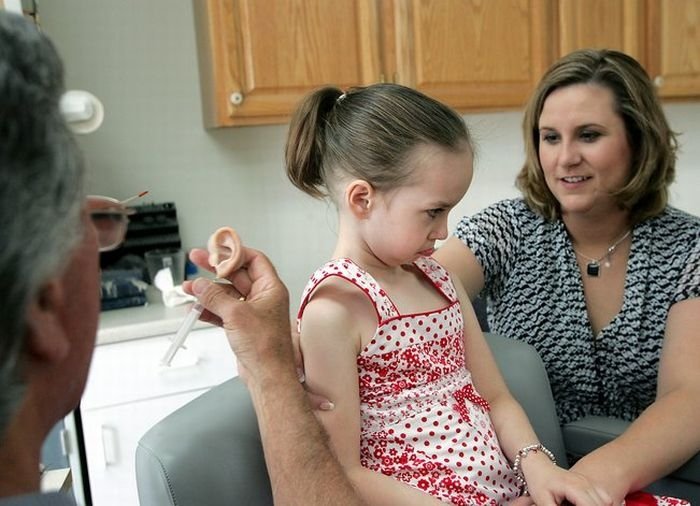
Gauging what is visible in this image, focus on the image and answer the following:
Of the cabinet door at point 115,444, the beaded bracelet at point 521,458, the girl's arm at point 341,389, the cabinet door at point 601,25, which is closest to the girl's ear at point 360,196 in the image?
the girl's arm at point 341,389

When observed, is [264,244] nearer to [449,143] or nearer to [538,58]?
[538,58]

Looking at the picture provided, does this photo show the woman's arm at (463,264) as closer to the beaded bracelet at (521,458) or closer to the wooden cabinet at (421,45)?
the beaded bracelet at (521,458)

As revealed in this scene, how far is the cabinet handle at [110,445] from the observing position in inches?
78.2

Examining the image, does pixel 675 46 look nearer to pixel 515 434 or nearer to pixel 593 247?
pixel 593 247

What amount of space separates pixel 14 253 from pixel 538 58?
2.27 m

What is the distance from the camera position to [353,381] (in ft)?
3.38

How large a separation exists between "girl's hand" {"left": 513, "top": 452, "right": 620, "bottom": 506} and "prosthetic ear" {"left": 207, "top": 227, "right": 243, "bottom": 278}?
54 cm

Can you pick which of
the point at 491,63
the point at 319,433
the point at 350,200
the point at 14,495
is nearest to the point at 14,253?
the point at 14,495

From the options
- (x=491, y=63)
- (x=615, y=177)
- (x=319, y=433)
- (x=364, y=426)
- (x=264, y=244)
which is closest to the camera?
(x=319, y=433)

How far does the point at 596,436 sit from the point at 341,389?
24.5 inches

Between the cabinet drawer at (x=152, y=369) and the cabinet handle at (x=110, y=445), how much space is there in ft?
0.22

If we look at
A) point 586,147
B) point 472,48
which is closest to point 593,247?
point 586,147

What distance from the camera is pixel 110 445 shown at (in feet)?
6.54

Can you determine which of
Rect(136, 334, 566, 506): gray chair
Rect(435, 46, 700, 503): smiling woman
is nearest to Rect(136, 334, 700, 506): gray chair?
Rect(136, 334, 566, 506): gray chair
